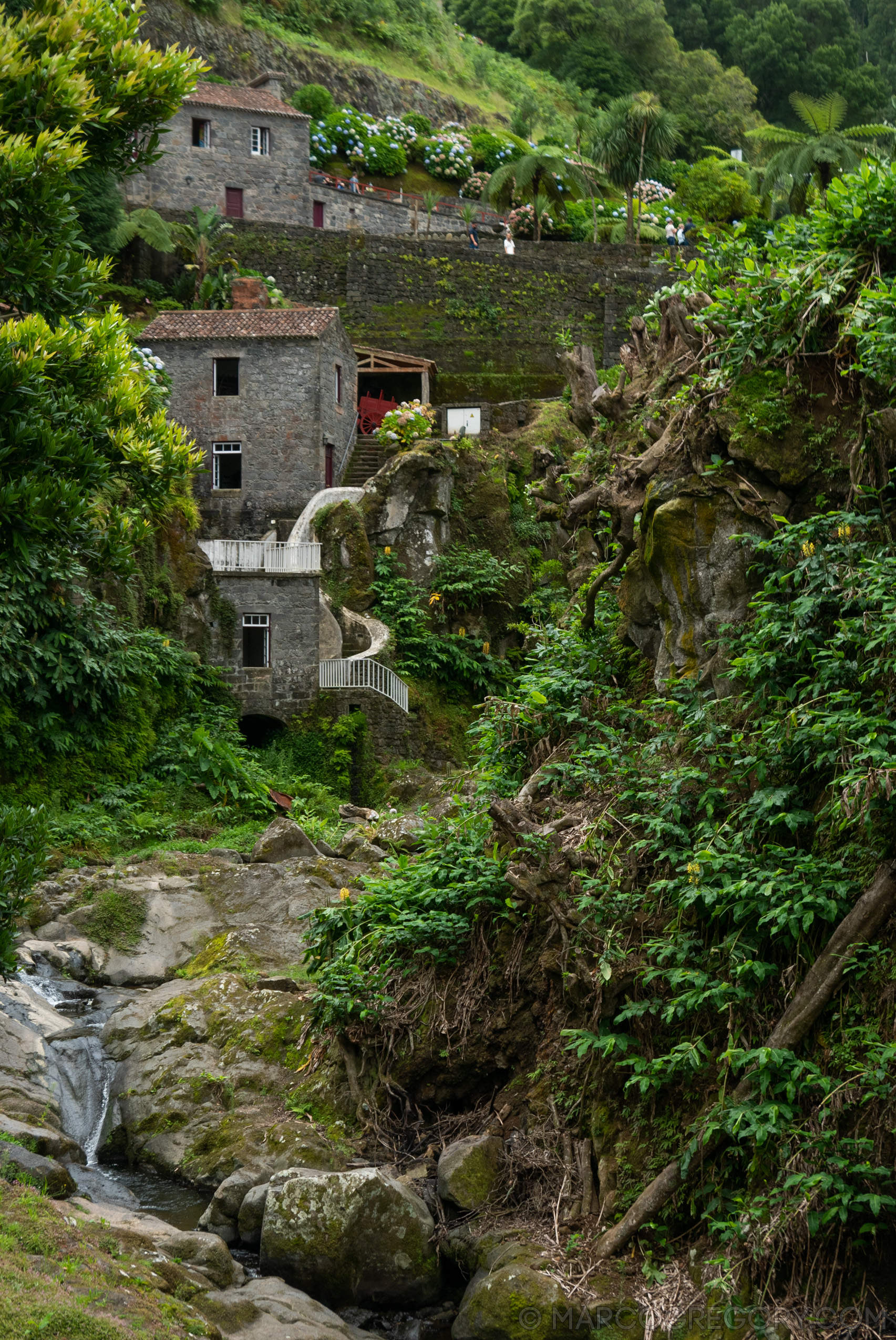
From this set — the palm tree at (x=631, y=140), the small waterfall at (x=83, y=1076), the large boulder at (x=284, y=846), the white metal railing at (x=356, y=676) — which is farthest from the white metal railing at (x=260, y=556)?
the palm tree at (x=631, y=140)

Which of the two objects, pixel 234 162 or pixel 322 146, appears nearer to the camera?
pixel 234 162

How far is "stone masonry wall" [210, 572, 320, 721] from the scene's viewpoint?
2605 centimetres

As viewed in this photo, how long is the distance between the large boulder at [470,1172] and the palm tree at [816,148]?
28946 mm

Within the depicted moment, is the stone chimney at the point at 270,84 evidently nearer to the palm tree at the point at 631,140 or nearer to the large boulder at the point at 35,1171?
the palm tree at the point at 631,140

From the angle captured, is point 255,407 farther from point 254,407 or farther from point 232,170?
point 232,170

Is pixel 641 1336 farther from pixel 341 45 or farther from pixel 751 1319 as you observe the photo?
pixel 341 45

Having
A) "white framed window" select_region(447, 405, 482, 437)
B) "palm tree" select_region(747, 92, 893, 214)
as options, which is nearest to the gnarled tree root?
"white framed window" select_region(447, 405, 482, 437)

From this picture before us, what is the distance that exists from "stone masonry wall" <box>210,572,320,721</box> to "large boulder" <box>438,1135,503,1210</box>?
16.9 metres

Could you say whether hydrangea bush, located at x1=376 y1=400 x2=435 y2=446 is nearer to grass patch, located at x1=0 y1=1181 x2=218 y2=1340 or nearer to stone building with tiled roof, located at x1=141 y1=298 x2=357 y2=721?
stone building with tiled roof, located at x1=141 y1=298 x2=357 y2=721

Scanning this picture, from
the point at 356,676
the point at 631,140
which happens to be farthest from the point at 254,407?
the point at 631,140

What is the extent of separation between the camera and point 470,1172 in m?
9.67

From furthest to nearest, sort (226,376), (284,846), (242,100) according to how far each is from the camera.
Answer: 1. (242,100)
2. (226,376)
3. (284,846)

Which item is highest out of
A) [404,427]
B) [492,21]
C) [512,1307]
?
[492,21]

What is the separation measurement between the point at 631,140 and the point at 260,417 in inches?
782
